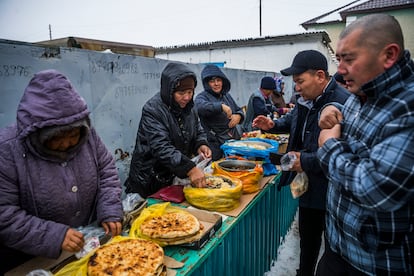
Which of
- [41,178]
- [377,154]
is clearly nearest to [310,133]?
[377,154]

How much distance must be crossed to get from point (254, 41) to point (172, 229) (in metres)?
13.4

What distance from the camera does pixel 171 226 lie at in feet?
5.03

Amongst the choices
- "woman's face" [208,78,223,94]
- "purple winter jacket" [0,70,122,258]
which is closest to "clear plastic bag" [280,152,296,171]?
"purple winter jacket" [0,70,122,258]

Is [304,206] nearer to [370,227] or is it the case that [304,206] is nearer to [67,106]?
[370,227]

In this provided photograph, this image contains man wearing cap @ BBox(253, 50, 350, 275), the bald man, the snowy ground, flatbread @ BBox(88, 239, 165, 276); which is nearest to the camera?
the bald man

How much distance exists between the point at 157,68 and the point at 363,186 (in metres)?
3.37

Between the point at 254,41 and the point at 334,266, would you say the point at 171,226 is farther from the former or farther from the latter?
the point at 254,41

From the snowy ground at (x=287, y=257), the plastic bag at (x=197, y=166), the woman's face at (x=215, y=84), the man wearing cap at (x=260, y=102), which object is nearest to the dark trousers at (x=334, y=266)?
the plastic bag at (x=197, y=166)

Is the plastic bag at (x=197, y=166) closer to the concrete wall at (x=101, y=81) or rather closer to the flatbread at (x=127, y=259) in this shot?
the flatbread at (x=127, y=259)

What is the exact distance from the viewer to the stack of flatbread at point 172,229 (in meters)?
1.46

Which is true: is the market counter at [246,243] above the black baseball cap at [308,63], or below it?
below

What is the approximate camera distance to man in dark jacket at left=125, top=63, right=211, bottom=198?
7.03ft

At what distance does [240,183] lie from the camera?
2.05 meters

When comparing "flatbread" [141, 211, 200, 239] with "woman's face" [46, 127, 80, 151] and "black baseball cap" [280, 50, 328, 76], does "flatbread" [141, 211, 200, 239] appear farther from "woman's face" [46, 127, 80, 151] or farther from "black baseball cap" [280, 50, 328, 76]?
"black baseball cap" [280, 50, 328, 76]
